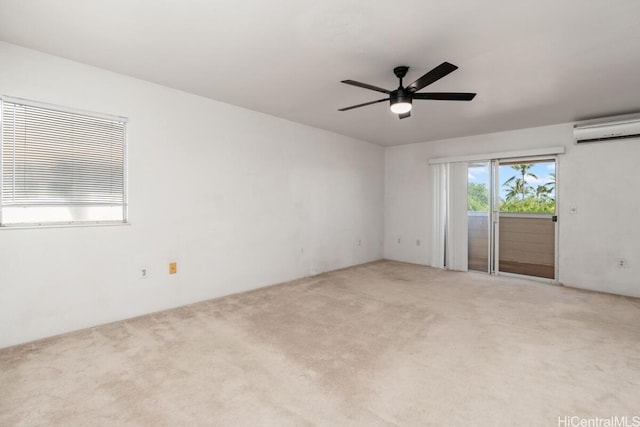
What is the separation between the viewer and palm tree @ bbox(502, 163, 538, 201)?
220 inches

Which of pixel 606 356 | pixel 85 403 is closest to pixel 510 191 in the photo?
pixel 606 356

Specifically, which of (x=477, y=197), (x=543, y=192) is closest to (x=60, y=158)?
(x=477, y=197)

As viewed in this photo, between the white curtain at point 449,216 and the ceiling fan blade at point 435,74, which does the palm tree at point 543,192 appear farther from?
the ceiling fan blade at point 435,74

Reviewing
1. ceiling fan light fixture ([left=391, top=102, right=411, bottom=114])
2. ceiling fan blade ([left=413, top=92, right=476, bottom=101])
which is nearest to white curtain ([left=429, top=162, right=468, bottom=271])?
ceiling fan blade ([left=413, top=92, right=476, bottom=101])

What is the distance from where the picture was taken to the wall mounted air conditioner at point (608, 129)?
4.02 meters

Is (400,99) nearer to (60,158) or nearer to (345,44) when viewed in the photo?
(345,44)

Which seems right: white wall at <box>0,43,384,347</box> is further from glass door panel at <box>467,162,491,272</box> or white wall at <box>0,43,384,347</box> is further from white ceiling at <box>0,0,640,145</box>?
glass door panel at <box>467,162,491,272</box>

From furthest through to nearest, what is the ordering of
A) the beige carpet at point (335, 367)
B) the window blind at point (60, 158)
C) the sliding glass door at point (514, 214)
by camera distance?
the sliding glass door at point (514, 214) < the window blind at point (60, 158) < the beige carpet at point (335, 367)

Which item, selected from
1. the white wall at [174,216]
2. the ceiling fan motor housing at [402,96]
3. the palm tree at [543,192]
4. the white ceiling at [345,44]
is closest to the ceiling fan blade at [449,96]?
the ceiling fan motor housing at [402,96]

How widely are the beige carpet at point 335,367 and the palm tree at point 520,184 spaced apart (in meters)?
2.46

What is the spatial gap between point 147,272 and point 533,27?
13.6 feet

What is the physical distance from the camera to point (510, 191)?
565 cm

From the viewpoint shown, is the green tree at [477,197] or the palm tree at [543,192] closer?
the palm tree at [543,192]

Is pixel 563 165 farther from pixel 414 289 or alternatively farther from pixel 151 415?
pixel 151 415
